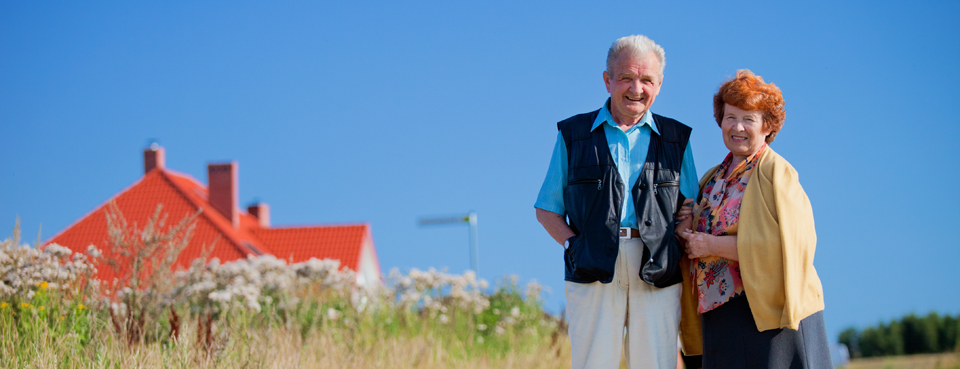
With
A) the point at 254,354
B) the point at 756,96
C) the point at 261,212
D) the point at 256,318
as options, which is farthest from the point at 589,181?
the point at 261,212

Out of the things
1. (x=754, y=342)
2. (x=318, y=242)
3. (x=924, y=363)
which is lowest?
(x=924, y=363)

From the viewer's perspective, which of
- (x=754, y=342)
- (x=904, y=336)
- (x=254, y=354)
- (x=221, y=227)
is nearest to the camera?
(x=754, y=342)

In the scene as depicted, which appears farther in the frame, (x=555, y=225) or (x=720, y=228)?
(x=555, y=225)

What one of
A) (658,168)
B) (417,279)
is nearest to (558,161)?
(658,168)

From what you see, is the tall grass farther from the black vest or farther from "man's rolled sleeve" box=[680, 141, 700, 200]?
"man's rolled sleeve" box=[680, 141, 700, 200]

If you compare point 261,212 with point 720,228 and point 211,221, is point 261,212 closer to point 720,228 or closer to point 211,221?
point 211,221

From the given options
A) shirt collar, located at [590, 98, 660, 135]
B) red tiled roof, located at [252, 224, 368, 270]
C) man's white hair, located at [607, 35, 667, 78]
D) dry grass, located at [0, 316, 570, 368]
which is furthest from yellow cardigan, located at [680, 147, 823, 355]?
red tiled roof, located at [252, 224, 368, 270]

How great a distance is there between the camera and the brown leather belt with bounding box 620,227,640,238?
3.53 meters

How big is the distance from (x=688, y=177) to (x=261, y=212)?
27.5 metres

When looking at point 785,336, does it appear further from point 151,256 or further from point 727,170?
point 151,256

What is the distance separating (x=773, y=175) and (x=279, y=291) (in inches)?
218

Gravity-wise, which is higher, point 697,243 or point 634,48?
point 634,48

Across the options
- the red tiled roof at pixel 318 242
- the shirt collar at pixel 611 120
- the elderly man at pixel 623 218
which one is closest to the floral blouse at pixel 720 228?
the elderly man at pixel 623 218

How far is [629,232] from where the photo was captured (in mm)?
3523
